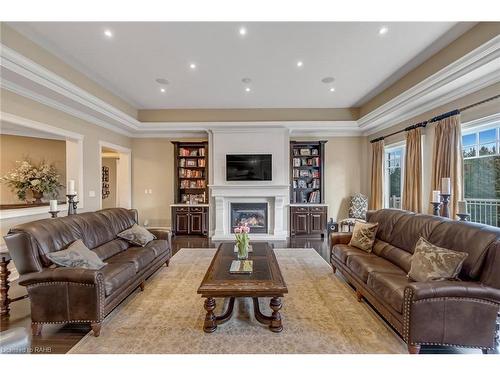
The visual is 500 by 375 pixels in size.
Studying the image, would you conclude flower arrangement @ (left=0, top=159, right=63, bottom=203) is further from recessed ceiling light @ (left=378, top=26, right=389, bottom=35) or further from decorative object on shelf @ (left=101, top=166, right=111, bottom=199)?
recessed ceiling light @ (left=378, top=26, right=389, bottom=35)

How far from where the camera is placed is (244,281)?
7.78 feet

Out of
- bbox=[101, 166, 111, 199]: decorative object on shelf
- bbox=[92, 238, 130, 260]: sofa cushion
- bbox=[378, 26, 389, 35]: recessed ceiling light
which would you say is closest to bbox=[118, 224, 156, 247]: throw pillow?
bbox=[92, 238, 130, 260]: sofa cushion

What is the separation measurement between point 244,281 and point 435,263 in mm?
1807

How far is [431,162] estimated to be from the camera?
437 centimetres

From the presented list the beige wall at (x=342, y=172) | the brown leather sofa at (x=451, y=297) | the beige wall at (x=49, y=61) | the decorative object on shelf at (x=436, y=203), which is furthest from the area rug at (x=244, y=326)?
the beige wall at (x=342, y=172)

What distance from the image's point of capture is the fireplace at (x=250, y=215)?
21.4 ft

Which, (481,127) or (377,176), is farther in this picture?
(377,176)

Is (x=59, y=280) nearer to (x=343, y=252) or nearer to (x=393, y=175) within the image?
(x=343, y=252)

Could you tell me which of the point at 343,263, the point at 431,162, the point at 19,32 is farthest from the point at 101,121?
the point at 431,162

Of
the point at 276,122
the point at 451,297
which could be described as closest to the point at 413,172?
the point at 276,122

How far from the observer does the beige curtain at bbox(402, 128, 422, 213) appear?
181 inches

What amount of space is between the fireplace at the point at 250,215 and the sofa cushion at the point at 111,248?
3.15 meters

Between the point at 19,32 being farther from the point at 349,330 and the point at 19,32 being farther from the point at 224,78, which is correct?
the point at 349,330
